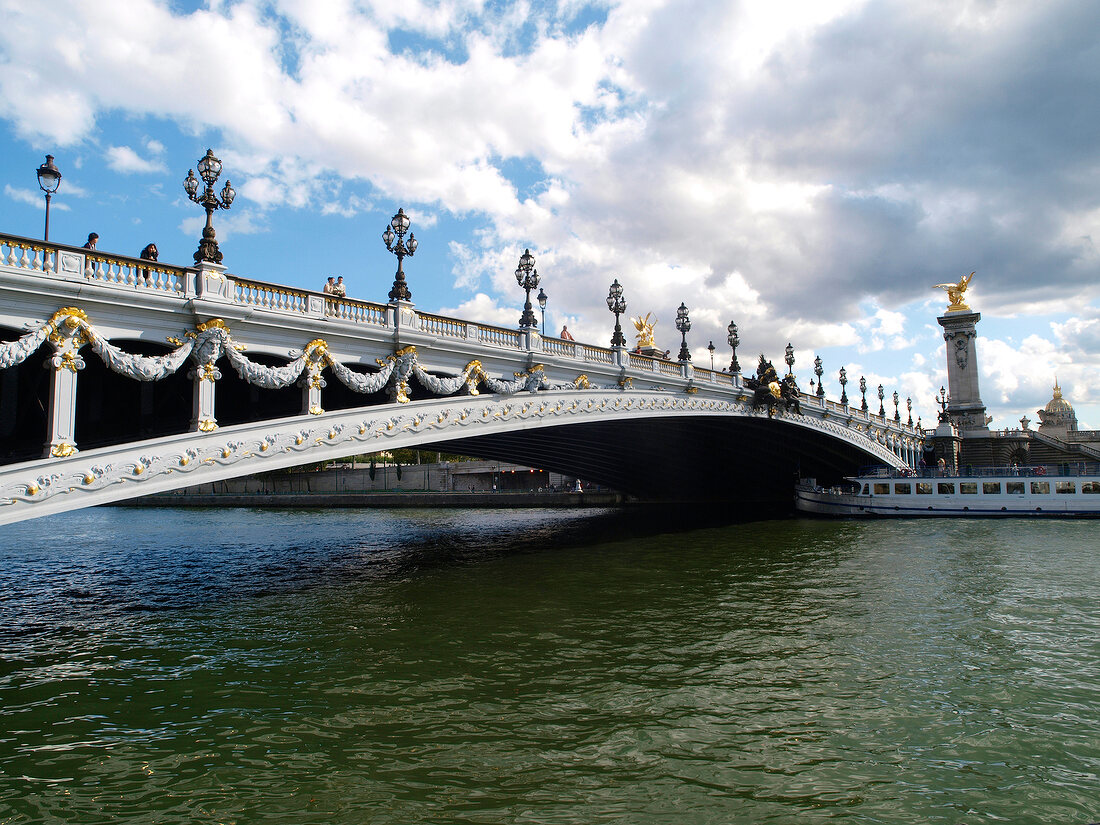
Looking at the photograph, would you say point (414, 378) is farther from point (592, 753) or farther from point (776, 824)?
point (776, 824)

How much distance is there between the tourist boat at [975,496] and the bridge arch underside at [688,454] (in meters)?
4.89

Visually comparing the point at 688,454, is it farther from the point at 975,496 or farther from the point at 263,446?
the point at 263,446

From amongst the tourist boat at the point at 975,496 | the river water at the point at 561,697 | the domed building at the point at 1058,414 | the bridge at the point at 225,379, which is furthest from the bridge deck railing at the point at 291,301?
the domed building at the point at 1058,414

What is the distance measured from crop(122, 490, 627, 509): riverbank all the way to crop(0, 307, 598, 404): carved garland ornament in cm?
4375

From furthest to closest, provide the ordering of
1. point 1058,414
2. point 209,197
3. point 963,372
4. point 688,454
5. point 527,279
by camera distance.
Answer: point 1058,414, point 963,372, point 688,454, point 527,279, point 209,197

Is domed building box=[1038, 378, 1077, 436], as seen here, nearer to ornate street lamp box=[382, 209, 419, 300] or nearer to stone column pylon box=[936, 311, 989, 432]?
stone column pylon box=[936, 311, 989, 432]

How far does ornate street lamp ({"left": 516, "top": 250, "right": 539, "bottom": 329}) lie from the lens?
24766 mm

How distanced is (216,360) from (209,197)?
12.1ft

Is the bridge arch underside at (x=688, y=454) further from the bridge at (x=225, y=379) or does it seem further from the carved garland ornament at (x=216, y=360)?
the carved garland ornament at (x=216, y=360)

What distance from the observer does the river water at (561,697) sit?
7.17 m

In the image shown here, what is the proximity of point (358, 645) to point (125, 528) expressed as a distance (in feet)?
137

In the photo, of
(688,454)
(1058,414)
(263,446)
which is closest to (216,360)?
(263,446)

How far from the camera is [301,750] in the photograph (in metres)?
8.42

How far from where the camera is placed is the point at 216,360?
1609cm
